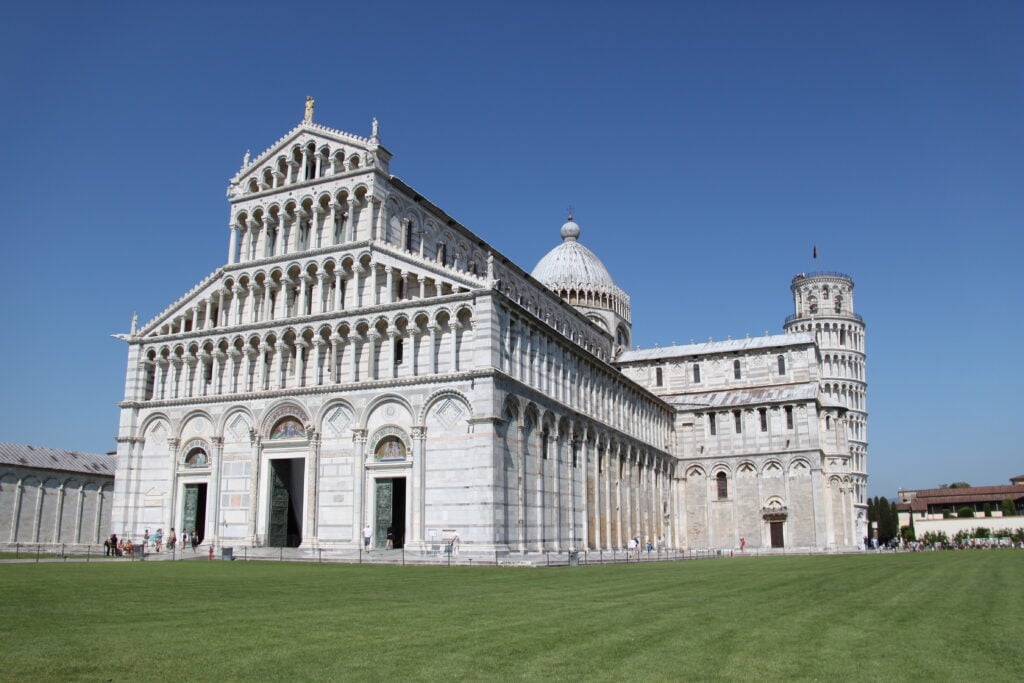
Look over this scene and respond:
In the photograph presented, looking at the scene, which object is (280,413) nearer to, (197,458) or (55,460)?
(197,458)

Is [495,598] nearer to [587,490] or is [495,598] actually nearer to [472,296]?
[472,296]

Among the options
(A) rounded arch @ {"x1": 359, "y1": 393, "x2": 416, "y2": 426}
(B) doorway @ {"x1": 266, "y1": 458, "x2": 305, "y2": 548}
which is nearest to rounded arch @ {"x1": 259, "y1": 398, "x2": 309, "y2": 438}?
(B) doorway @ {"x1": 266, "y1": 458, "x2": 305, "y2": 548}

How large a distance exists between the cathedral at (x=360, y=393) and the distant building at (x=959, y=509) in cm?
6126

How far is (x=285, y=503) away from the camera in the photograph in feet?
153

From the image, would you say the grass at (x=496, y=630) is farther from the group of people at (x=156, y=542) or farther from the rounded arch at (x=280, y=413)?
the rounded arch at (x=280, y=413)

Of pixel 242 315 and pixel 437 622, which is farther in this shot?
pixel 242 315

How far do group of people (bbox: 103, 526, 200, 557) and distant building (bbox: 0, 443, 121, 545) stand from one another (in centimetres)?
1271

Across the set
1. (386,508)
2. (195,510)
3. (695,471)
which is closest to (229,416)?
(195,510)

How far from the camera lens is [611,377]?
200ft

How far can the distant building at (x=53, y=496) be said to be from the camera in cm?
5597

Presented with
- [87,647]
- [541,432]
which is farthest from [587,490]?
[87,647]

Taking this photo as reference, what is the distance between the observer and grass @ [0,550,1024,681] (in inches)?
426

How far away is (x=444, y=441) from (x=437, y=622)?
2690cm

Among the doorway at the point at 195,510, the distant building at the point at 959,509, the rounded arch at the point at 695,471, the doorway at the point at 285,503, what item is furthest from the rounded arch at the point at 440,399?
the distant building at the point at 959,509
